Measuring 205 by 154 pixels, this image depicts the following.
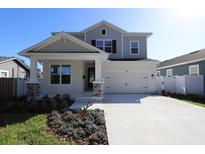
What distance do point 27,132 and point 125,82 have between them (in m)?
15.8

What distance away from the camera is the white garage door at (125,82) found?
2167 centimetres

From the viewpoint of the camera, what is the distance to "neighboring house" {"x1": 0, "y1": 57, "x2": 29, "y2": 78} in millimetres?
23112

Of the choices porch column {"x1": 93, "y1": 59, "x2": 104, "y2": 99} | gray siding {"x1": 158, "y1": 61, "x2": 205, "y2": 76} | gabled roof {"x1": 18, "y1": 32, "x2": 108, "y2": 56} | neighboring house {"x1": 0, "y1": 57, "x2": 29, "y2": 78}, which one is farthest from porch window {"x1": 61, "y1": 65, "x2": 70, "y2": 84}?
gray siding {"x1": 158, "y1": 61, "x2": 205, "y2": 76}

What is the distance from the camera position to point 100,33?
74.2 ft

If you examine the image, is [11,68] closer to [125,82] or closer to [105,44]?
[105,44]

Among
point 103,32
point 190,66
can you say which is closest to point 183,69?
point 190,66

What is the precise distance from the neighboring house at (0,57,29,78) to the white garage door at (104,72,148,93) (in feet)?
35.9

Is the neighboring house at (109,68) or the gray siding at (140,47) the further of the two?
the gray siding at (140,47)

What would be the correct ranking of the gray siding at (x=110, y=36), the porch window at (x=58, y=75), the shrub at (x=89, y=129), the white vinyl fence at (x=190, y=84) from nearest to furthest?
the shrub at (x=89, y=129)
the porch window at (x=58, y=75)
the white vinyl fence at (x=190, y=84)
the gray siding at (x=110, y=36)

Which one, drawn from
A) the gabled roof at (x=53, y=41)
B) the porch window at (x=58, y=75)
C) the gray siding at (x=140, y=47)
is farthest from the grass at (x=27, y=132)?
the gray siding at (x=140, y=47)

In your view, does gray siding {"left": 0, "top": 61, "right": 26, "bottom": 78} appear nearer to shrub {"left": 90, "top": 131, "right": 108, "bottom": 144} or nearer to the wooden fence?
the wooden fence

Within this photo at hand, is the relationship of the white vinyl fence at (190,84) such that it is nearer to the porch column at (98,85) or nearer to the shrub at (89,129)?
the porch column at (98,85)

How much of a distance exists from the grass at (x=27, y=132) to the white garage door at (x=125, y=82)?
13276 millimetres

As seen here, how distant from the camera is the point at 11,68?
25.1 meters
